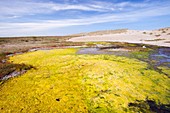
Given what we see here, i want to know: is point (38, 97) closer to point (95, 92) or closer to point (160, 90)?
point (95, 92)

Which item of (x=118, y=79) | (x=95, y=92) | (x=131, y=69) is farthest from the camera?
(x=131, y=69)

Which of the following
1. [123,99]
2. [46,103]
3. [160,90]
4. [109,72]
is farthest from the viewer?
[109,72]

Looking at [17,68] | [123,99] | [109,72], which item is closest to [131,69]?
[109,72]

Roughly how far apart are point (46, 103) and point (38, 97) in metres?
1.07

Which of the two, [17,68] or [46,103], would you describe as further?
[17,68]

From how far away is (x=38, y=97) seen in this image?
11844 mm

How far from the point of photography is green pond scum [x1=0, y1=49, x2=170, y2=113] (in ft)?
35.2

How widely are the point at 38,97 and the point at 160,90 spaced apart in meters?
8.40

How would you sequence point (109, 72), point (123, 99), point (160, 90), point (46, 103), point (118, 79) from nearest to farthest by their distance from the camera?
point (46, 103), point (123, 99), point (160, 90), point (118, 79), point (109, 72)

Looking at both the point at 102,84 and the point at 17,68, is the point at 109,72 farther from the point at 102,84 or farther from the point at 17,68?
the point at 17,68

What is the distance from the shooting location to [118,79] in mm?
15141

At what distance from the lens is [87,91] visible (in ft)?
41.9

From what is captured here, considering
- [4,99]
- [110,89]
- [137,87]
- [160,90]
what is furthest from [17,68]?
[160,90]

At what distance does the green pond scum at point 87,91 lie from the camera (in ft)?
35.2
